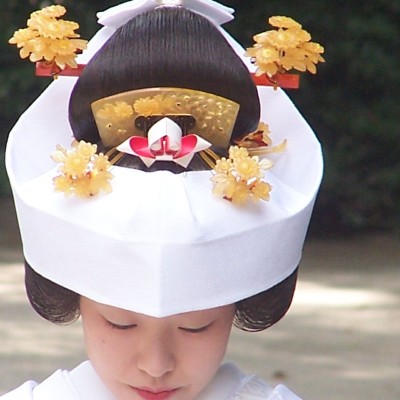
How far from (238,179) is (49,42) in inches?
14.5

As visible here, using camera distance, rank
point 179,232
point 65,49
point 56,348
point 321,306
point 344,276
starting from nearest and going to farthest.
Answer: point 179,232 → point 65,49 → point 56,348 → point 321,306 → point 344,276

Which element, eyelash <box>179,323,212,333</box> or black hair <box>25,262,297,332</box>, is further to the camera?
black hair <box>25,262,297,332</box>

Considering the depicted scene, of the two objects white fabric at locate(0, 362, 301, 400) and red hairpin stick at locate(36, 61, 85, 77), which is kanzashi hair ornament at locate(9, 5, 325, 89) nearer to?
red hairpin stick at locate(36, 61, 85, 77)

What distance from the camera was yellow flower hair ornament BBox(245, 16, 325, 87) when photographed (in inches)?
70.4

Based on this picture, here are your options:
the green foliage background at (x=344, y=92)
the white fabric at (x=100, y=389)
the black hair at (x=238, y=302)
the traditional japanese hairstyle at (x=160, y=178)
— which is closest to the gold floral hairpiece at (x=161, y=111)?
the traditional japanese hairstyle at (x=160, y=178)

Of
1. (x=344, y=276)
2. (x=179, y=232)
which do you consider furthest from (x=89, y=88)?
(x=344, y=276)

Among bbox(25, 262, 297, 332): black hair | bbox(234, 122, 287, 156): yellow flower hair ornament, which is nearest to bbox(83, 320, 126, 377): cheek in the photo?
bbox(25, 262, 297, 332): black hair

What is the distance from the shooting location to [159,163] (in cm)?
169

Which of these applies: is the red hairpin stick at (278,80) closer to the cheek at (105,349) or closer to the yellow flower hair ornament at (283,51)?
the yellow flower hair ornament at (283,51)

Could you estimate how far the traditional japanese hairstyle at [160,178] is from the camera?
1.60 meters

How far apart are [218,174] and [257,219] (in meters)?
0.09

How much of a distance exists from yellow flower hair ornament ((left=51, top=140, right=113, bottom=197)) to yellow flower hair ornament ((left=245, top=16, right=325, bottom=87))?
1.06ft

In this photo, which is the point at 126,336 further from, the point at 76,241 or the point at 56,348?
the point at 56,348

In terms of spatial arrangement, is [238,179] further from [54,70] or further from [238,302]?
[54,70]
